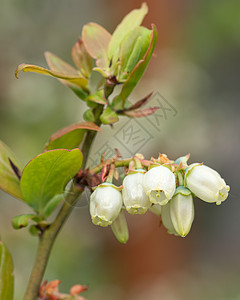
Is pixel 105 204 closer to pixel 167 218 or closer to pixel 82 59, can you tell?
pixel 167 218

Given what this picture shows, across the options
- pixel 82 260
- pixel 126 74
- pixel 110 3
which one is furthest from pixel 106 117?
pixel 110 3

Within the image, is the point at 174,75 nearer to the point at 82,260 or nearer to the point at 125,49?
the point at 82,260

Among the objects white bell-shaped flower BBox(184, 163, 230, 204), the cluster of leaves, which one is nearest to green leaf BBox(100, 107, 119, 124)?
the cluster of leaves

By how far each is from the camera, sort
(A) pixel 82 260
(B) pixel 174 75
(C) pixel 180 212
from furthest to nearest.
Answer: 1. (B) pixel 174 75
2. (A) pixel 82 260
3. (C) pixel 180 212

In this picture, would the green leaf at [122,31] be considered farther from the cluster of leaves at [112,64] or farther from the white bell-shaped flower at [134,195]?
the white bell-shaped flower at [134,195]

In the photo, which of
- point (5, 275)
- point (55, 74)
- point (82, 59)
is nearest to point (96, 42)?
point (82, 59)
